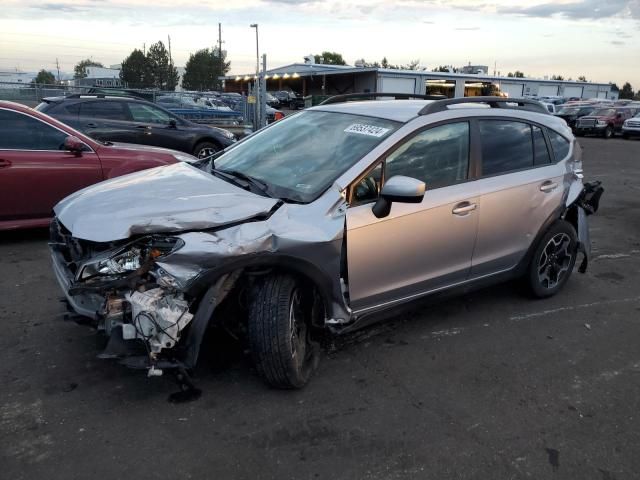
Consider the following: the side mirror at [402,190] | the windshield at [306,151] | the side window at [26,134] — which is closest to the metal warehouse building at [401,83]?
the side window at [26,134]

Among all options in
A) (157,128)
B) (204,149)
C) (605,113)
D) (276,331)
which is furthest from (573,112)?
(276,331)

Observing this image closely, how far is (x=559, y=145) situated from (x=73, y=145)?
5127mm

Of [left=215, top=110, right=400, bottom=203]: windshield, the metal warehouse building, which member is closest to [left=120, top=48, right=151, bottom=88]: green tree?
the metal warehouse building

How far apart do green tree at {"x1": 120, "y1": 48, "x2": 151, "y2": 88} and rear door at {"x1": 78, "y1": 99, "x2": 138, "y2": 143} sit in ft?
250

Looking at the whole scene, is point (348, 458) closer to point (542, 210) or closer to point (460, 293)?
point (460, 293)

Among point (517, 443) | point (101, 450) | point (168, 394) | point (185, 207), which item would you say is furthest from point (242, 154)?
point (517, 443)

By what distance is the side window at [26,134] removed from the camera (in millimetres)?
5926

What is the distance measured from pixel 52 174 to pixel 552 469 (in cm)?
559

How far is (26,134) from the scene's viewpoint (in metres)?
6.02

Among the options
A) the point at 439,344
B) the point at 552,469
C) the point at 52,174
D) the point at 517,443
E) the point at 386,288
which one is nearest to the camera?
the point at 552,469

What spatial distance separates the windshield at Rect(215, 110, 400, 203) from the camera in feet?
11.5

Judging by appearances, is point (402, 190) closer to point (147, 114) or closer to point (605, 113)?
point (147, 114)

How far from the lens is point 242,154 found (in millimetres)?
4266

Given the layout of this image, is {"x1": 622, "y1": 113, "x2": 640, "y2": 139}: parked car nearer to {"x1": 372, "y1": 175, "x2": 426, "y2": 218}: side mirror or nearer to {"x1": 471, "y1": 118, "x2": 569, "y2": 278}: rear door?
{"x1": 471, "y1": 118, "x2": 569, "y2": 278}: rear door
